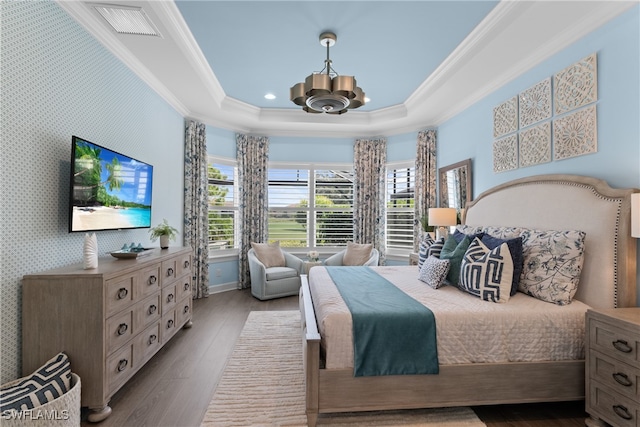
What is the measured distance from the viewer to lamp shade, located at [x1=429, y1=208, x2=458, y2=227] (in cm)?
414

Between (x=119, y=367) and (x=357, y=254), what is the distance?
3672mm

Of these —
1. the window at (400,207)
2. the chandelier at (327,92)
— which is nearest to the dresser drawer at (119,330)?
the chandelier at (327,92)

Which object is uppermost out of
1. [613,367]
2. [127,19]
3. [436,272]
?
[127,19]

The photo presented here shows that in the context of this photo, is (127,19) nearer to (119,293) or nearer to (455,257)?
(119,293)

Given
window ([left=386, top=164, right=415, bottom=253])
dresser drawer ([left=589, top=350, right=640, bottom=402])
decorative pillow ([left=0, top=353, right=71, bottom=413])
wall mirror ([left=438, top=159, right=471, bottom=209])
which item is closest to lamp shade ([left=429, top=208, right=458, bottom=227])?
wall mirror ([left=438, top=159, right=471, bottom=209])

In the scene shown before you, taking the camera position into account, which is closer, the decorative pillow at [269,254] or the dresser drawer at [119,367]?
the dresser drawer at [119,367]

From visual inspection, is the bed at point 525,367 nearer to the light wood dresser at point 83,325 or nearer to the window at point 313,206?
the light wood dresser at point 83,325

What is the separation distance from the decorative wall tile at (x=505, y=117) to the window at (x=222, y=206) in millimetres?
4151

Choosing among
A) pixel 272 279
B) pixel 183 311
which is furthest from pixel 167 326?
pixel 272 279

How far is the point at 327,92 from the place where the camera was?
2.73 metres

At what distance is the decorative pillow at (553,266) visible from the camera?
88.7 inches

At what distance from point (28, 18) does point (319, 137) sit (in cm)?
425

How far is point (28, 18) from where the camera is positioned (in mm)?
2002

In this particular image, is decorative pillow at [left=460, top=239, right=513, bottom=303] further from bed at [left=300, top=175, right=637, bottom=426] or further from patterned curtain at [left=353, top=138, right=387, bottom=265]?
patterned curtain at [left=353, top=138, right=387, bottom=265]
